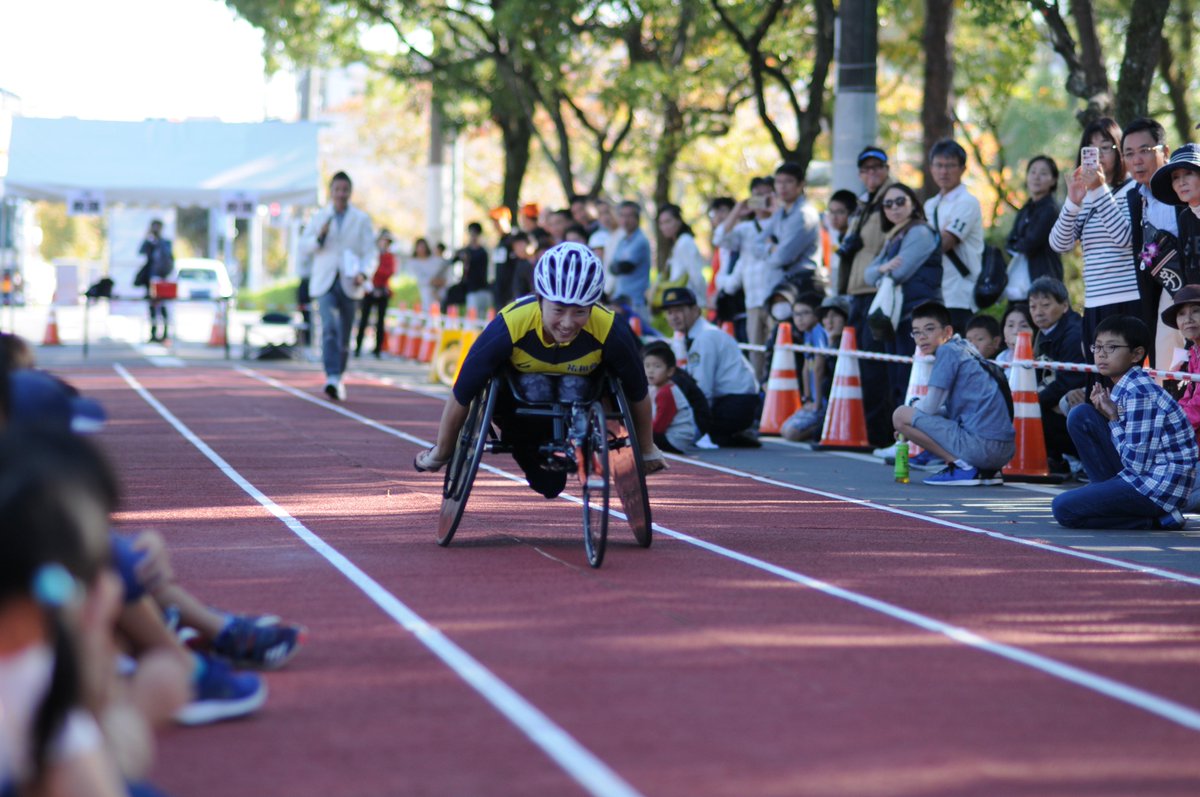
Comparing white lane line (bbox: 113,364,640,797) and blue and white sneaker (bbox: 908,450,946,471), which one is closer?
white lane line (bbox: 113,364,640,797)

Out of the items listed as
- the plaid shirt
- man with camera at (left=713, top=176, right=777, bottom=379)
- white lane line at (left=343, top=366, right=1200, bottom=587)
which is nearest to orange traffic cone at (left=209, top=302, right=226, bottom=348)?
man with camera at (left=713, top=176, right=777, bottom=379)

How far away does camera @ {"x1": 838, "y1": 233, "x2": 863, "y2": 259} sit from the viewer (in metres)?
16.7

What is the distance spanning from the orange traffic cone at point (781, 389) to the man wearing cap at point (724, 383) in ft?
3.69

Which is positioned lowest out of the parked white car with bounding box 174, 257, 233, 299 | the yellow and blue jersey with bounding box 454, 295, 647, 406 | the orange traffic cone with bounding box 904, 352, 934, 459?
the orange traffic cone with bounding box 904, 352, 934, 459

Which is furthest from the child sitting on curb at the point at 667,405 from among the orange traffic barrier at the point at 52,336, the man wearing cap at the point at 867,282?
the orange traffic barrier at the point at 52,336

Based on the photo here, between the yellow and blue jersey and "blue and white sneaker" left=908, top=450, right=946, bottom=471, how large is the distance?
19.7 feet

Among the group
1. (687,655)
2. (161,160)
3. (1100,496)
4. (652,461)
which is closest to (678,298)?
(1100,496)

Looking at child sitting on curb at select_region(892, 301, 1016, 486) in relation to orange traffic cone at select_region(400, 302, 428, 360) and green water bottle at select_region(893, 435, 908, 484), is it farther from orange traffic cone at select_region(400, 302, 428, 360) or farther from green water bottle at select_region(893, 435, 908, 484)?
orange traffic cone at select_region(400, 302, 428, 360)

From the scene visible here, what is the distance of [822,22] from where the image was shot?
27344 millimetres

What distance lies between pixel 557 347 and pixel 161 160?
26649 mm

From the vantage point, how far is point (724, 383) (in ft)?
55.7

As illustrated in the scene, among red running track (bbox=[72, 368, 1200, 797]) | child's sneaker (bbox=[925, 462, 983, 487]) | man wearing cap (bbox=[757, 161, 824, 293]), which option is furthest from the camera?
man wearing cap (bbox=[757, 161, 824, 293])

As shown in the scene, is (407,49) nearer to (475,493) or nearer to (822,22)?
(822,22)

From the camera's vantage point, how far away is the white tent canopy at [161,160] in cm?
3431
